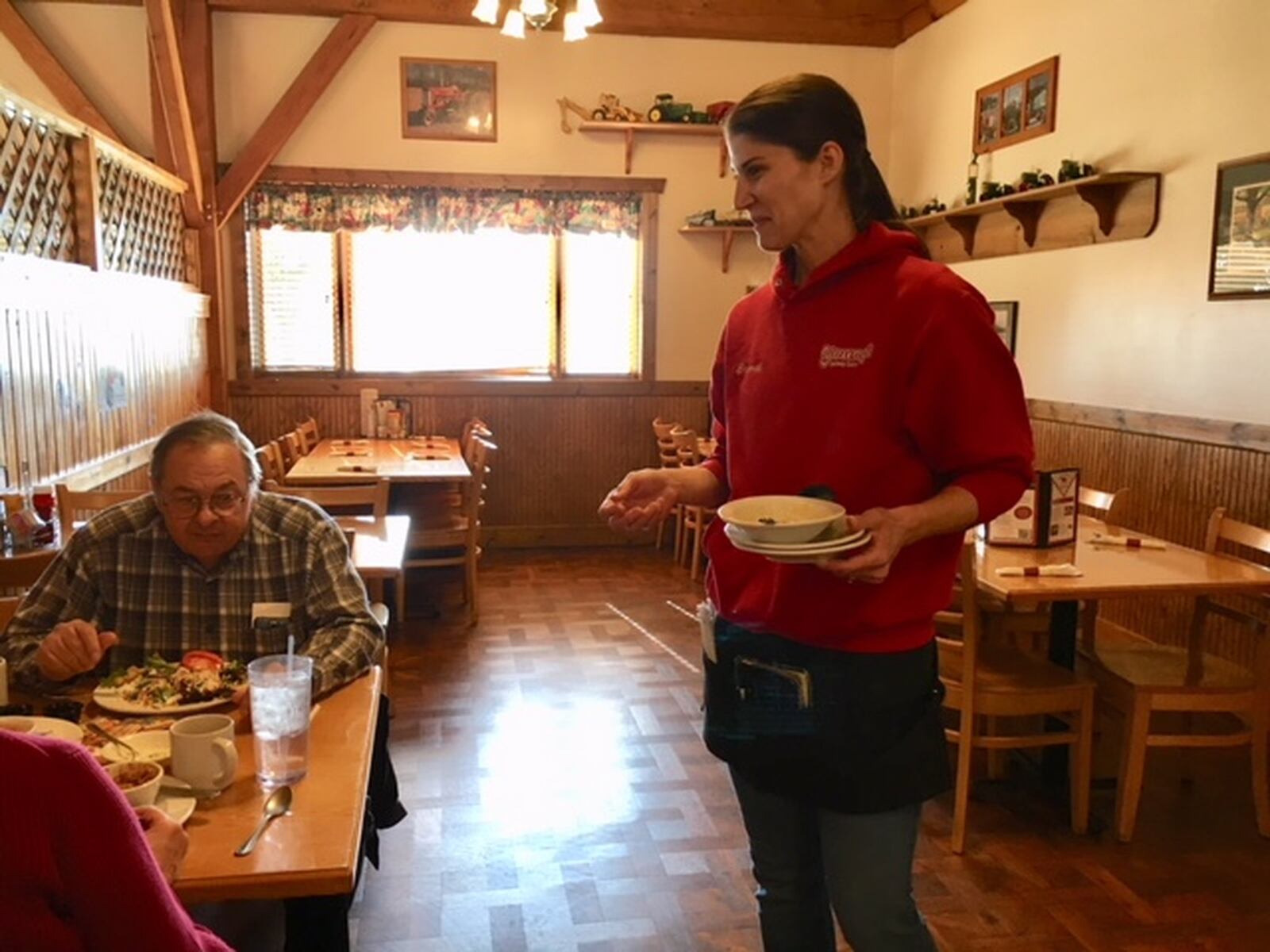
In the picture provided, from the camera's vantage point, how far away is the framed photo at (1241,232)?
134 inches

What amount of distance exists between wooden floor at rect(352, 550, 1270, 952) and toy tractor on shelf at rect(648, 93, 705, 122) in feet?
12.0

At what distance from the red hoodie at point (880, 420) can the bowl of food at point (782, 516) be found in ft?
0.23

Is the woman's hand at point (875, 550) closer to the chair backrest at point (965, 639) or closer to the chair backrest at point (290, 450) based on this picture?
the chair backrest at point (965, 639)

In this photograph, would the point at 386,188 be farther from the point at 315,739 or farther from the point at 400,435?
the point at 315,739

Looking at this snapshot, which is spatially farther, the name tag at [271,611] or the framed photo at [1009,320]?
the framed photo at [1009,320]

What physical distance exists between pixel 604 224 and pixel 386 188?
1318 millimetres

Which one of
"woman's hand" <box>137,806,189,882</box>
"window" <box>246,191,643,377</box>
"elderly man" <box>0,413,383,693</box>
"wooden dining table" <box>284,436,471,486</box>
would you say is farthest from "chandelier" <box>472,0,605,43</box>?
"woman's hand" <box>137,806,189,882</box>

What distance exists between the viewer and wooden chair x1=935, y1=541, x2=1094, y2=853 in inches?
103

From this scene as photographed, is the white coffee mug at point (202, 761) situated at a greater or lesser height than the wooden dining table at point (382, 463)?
greater

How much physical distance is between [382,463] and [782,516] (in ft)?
13.1

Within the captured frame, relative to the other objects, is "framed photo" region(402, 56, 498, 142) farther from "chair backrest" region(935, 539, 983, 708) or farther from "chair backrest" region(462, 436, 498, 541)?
"chair backrest" region(935, 539, 983, 708)

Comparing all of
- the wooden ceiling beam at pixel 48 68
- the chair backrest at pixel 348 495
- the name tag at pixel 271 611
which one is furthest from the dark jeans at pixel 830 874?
the wooden ceiling beam at pixel 48 68

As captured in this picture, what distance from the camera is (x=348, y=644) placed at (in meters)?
1.64

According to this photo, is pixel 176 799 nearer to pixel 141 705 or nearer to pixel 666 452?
pixel 141 705
